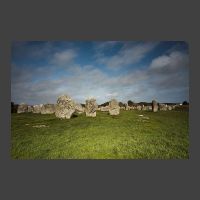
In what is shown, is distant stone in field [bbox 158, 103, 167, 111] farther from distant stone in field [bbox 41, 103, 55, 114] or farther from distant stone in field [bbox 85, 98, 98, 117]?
distant stone in field [bbox 41, 103, 55, 114]

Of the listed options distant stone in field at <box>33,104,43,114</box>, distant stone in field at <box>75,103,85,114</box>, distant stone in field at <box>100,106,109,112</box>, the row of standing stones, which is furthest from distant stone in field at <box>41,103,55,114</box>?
distant stone in field at <box>100,106,109,112</box>

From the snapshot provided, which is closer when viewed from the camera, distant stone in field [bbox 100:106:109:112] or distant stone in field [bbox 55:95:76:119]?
distant stone in field [bbox 55:95:76:119]

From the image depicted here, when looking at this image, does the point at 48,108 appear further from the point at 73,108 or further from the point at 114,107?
the point at 114,107

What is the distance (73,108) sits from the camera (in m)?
17.3

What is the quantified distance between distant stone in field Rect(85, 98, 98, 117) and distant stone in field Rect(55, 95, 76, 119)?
720 mm

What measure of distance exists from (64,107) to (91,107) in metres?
1.40

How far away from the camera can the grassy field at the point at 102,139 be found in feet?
47.1

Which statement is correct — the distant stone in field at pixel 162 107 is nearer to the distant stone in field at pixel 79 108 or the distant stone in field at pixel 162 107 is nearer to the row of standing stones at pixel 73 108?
the row of standing stones at pixel 73 108

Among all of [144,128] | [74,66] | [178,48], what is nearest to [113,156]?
[144,128]

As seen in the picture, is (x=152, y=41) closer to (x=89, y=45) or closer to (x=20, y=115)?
(x=89, y=45)

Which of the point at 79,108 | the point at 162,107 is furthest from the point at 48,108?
the point at 162,107

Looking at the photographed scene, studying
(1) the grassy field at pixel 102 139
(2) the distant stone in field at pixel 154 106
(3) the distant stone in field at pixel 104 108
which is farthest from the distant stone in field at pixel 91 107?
(2) the distant stone in field at pixel 154 106

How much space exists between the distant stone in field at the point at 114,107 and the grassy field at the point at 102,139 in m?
1.15

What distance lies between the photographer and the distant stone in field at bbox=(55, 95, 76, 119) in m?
16.5
